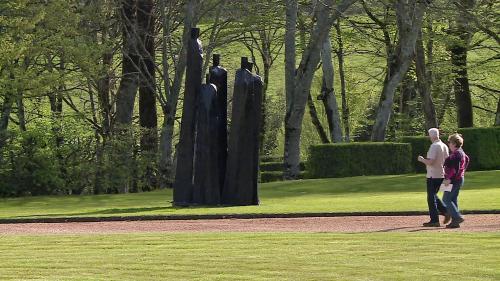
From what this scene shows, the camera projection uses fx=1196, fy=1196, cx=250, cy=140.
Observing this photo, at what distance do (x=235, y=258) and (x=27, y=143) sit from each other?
73.2 ft

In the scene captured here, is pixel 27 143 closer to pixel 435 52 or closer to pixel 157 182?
pixel 157 182

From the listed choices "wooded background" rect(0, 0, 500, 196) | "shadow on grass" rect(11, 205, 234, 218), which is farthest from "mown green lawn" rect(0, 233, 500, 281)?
"wooded background" rect(0, 0, 500, 196)

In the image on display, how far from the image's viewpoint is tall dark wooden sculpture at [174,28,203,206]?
29.2m

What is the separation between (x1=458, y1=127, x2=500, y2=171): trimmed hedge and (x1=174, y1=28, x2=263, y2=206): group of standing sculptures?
53.5ft

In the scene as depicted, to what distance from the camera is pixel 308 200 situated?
31.1 m

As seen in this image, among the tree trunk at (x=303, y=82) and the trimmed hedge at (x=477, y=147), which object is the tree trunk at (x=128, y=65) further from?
the trimmed hedge at (x=477, y=147)

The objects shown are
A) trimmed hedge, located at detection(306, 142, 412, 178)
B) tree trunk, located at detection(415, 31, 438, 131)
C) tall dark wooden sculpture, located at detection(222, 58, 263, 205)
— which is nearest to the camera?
tall dark wooden sculpture, located at detection(222, 58, 263, 205)

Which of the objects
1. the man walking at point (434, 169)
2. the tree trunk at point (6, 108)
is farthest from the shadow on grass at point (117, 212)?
the tree trunk at point (6, 108)

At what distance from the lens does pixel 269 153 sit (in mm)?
78125

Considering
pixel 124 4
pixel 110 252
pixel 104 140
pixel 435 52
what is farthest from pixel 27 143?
pixel 435 52

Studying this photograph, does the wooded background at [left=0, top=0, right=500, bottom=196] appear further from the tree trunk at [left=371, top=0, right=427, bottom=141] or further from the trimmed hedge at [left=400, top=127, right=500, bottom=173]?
the trimmed hedge at [left=400, top=127, right=500, bottom=173]

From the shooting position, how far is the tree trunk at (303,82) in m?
44.7

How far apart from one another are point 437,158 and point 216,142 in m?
8.53

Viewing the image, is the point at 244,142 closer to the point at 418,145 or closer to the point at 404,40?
the point at 418,145
